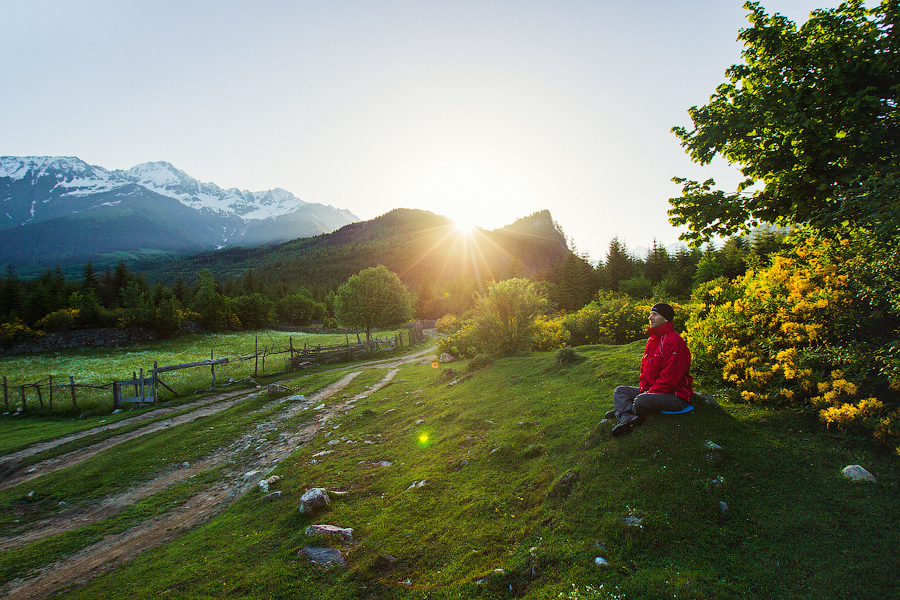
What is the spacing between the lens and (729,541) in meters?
4.03

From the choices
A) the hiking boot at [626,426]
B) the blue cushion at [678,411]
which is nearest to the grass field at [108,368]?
the hiking boot at [626,426]

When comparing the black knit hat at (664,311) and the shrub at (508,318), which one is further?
the shrub at (508,318)

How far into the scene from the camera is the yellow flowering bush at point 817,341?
538 cm

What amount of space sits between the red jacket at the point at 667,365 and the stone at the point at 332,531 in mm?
5819

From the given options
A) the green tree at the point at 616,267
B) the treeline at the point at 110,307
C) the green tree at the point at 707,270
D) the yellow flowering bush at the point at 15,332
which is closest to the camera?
the yellow flowering bush at the point at 15,332

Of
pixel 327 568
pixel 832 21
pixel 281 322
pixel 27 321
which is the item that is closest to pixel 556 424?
pixel 327 568

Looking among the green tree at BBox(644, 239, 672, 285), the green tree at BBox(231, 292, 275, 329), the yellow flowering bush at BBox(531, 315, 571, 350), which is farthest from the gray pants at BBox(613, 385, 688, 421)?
the green tree at BBox(231, 292, 275, 329)

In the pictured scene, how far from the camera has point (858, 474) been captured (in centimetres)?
449

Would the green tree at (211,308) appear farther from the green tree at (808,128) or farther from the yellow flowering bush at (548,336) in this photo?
the green tree at (808,128)

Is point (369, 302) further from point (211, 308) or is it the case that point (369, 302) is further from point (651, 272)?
point (651, 272)

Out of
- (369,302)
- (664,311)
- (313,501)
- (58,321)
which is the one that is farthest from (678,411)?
(58,321)

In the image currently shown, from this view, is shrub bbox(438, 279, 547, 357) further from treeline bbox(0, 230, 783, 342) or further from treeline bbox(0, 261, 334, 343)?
treeline bbox(0, 261, 334, 343)

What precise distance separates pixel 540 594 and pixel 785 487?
3587 mm

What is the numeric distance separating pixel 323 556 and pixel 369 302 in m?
38.9
